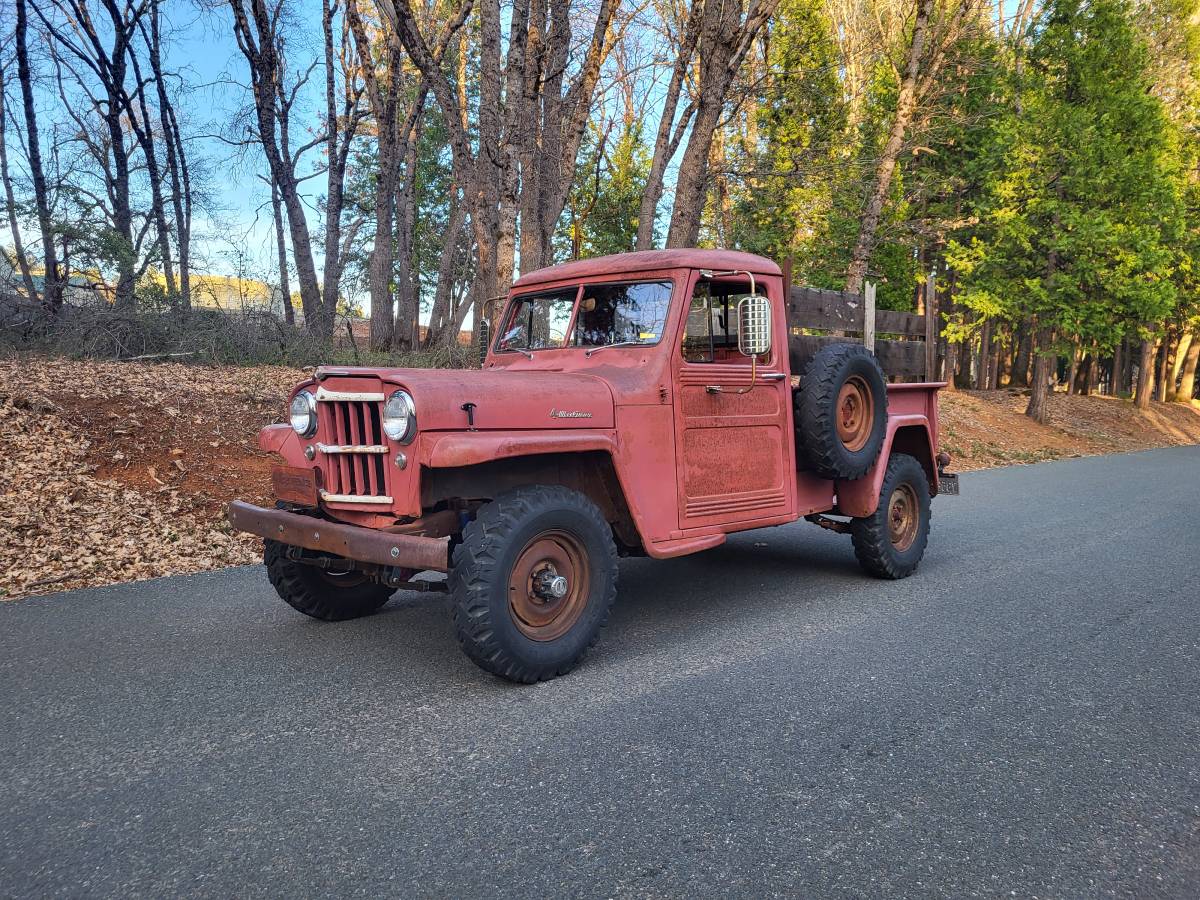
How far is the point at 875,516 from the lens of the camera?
594 centimetres

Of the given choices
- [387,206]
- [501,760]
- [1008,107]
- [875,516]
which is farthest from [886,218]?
[501,760]

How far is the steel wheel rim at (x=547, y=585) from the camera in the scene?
13.0 ft

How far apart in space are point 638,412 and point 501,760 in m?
2.02

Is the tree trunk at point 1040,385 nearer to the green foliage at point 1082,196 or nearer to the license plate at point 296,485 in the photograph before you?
the green foliage at point 1082,196

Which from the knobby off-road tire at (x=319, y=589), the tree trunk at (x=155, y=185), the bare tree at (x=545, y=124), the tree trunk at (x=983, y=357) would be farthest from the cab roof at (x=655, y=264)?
the tree trunk at (x=983, y=357)

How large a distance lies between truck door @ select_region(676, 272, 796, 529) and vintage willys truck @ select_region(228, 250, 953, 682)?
1 centimetres

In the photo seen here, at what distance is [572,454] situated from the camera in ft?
14.6

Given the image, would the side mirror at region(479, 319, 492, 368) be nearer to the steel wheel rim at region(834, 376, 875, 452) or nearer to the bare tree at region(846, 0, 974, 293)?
the steel wheel rim at region(834, 376, 875, 452)

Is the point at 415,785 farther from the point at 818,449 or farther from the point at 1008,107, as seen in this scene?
the point at 1008,107

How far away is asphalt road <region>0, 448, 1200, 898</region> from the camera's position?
2.44 m

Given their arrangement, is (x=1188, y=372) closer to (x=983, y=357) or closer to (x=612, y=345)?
(x=983, y=357)

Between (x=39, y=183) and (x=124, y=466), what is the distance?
814 cm

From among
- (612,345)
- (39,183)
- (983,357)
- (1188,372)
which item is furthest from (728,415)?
(1188,372)

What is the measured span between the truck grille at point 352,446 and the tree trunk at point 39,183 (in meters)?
Answer: 9.72
